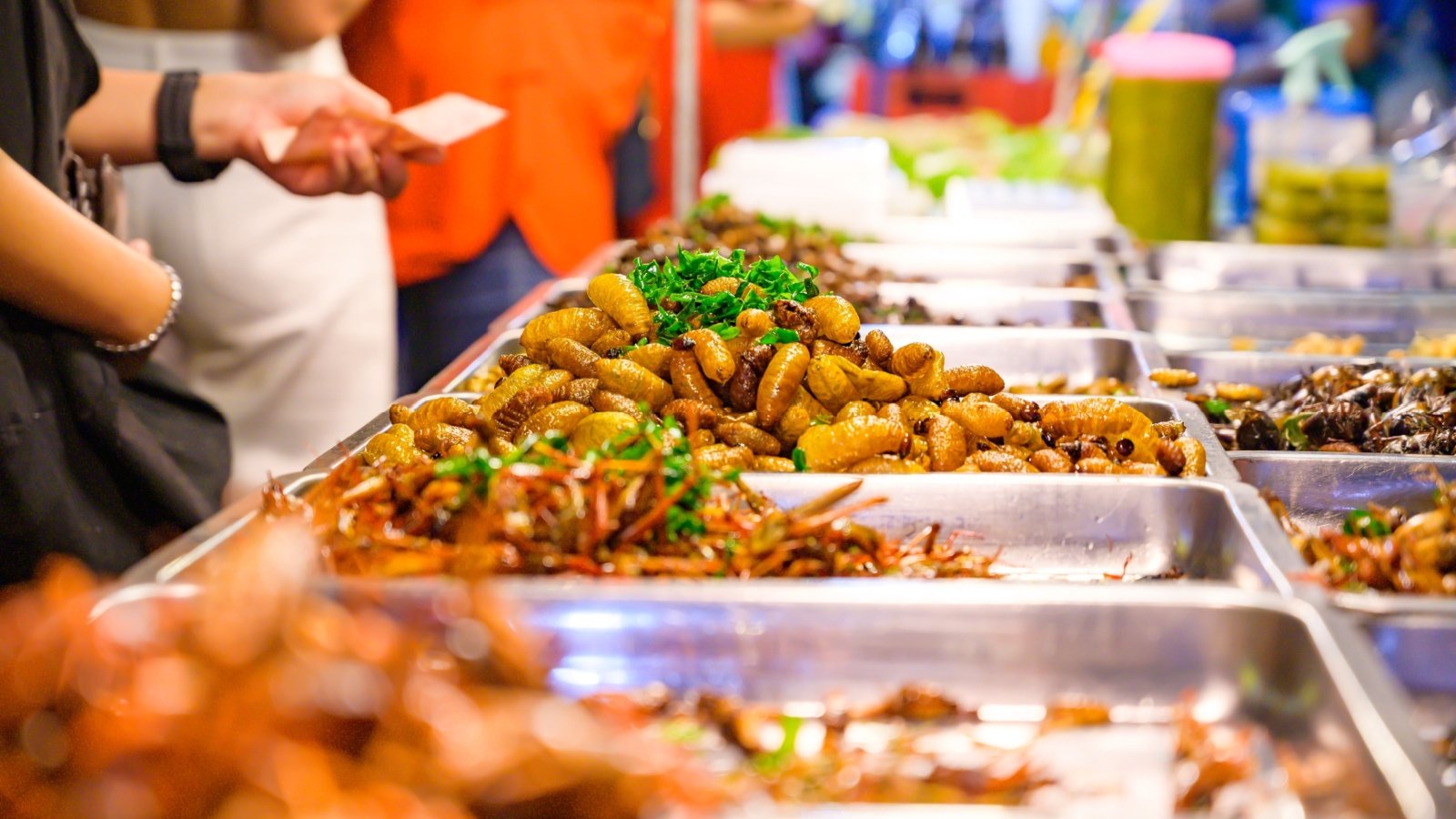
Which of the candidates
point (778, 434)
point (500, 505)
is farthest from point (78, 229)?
point (778, 434)

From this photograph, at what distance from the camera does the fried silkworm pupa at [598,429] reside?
153cm

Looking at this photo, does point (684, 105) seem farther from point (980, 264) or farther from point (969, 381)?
point (969, 381)

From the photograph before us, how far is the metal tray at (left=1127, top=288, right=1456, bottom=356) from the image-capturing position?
3016 millimetres

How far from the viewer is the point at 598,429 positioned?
1538 mm

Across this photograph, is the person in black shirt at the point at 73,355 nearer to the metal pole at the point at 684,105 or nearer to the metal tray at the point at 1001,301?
the metal tray at the point at 1001,301

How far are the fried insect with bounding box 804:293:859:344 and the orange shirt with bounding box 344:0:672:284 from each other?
238cm

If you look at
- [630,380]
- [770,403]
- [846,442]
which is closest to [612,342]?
[630,380]

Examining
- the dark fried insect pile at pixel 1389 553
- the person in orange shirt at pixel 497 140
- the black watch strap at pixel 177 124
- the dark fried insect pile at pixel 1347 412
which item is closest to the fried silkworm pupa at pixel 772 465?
the dark fried insect pile at pixel 1389 553

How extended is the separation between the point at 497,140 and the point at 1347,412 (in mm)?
2733

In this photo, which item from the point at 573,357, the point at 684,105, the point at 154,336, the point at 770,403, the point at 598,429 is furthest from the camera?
the point at 684,105

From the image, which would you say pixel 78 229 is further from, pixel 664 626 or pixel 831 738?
pixel 831 738

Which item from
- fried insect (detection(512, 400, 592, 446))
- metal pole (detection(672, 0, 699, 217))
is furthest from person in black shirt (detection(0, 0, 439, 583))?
metal pole (detection(672, 0, 699, 217))

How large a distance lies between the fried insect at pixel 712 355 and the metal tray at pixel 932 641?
534 millimetres

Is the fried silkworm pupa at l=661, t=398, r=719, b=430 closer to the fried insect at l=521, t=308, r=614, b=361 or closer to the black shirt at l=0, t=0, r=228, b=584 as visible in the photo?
the fried insect at l=521, t=308, r=614, b=361
